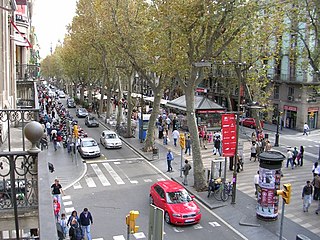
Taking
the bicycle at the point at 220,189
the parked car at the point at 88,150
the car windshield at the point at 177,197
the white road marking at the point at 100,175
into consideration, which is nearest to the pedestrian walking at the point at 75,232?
the car windshield at the point at 177,197

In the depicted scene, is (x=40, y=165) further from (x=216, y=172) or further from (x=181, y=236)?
(x=216, y=172)

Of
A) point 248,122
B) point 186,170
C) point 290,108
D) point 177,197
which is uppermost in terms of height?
point 290,108

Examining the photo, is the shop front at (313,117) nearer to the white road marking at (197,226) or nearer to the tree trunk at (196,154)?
the tree trunk at (196,154)

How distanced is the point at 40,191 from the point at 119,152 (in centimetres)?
2574

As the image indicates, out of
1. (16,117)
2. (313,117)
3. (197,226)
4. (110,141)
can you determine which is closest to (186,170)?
(197,226)

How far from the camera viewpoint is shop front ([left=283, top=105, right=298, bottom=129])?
44.3m

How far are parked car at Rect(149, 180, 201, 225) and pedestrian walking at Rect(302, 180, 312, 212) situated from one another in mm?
4814

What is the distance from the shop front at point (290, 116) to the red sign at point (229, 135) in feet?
87.2

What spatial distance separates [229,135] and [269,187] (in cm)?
369

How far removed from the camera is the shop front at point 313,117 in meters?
43.5

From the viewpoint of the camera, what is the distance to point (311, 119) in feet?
144

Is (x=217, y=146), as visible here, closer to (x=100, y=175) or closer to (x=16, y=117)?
(x=100, y=175)

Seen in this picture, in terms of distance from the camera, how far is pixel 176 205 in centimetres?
1647

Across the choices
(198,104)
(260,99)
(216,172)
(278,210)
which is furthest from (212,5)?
(198,104)
